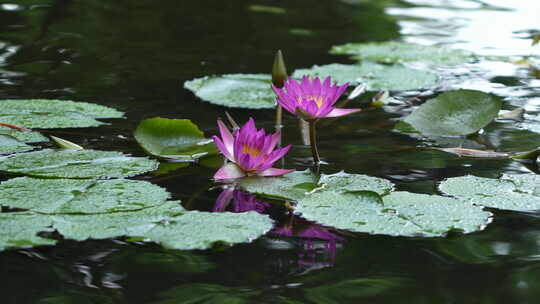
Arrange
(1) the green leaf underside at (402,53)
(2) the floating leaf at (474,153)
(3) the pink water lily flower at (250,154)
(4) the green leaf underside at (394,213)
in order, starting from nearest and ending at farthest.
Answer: (4) the green leaf underside at (394,213) < (3) the pink water lily flower at (250,154) < (2) the floating leaf at (474,153) < (1) the green leaf underside at (402,53)

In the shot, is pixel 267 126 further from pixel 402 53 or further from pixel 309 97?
pixel 402 53

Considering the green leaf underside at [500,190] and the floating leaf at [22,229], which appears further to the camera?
the green leaf underside at [500,190]

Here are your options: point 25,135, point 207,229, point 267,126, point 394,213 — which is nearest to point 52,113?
point 25,135

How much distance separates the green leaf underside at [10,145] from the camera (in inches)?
67.5

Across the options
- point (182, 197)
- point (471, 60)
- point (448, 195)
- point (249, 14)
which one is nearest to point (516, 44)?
point (471, 60)

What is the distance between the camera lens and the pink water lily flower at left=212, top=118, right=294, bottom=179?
158cm

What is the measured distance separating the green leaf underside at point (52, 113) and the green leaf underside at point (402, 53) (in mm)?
1331

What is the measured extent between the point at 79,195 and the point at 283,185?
1.40ft

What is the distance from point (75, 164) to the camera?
5.30ft

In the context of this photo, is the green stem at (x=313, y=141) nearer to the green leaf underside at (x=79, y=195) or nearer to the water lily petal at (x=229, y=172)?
the water lily petal at (x=229, y=172)

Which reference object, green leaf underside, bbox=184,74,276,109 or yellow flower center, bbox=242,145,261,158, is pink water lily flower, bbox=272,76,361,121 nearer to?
yellow flower center, bbox=242,145,261,158

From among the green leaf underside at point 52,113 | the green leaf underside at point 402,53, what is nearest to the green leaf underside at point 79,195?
the green leaf underside at point 52,113

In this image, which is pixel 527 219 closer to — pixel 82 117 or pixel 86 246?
pixel 86 246

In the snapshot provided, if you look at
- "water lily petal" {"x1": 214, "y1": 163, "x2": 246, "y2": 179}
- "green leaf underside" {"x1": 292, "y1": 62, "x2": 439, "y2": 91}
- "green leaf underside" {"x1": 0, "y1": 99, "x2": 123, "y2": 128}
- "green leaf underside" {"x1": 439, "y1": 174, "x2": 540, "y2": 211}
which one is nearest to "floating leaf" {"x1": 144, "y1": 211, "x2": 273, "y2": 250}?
"water lily petal" {"x1": 214, "y1": 163, "x2": 246, "y2": 179}
